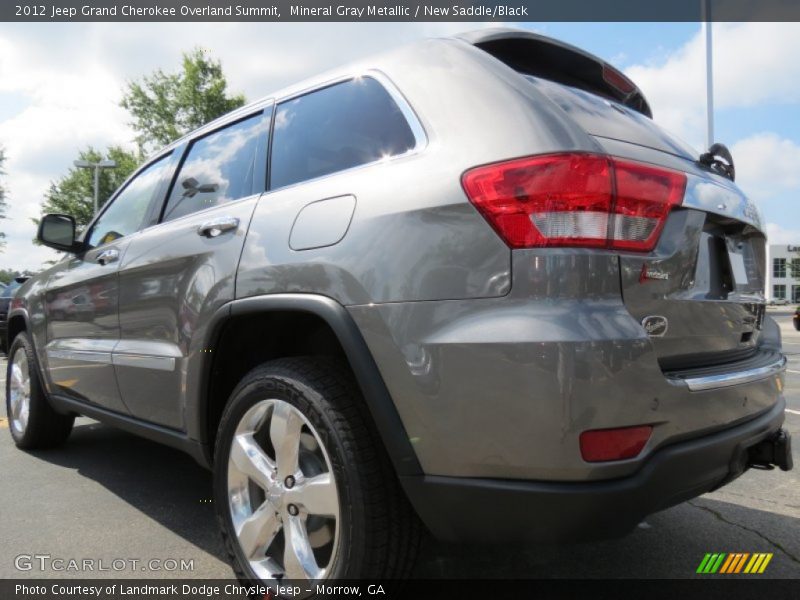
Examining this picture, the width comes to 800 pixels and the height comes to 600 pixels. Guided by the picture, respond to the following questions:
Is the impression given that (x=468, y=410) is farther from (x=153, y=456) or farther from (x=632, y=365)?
(x=153, y=456)

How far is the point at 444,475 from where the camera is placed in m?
1.67

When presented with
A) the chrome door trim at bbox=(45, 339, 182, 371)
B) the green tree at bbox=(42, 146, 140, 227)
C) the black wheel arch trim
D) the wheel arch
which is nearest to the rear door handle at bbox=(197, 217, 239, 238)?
the black wheel arch trim

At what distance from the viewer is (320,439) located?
1899 mm

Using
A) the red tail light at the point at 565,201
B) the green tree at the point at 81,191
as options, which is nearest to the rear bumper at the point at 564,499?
the red tail light at the point at 565,201

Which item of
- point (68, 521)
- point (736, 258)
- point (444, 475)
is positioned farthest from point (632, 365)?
point (68, 521)

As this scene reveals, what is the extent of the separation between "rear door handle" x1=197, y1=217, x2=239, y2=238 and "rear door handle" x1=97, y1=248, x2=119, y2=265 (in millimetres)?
959

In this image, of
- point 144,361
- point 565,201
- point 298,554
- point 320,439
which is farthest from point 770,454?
point 144,361

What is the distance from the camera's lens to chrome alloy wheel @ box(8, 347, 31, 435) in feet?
14.5

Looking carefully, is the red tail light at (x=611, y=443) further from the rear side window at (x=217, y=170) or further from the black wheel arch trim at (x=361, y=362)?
the rear side window at (x=217, y=170)

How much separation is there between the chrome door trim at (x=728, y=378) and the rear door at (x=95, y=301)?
2.57 metres

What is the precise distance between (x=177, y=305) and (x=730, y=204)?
6.84ft

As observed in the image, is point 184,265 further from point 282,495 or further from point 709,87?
point 709,87

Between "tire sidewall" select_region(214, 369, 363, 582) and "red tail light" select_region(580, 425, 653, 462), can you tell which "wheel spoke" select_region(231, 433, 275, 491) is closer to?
"tire sidewall" select_region(214, 369, 363, 582)

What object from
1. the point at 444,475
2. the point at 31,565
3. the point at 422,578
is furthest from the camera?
the point at 31,565
